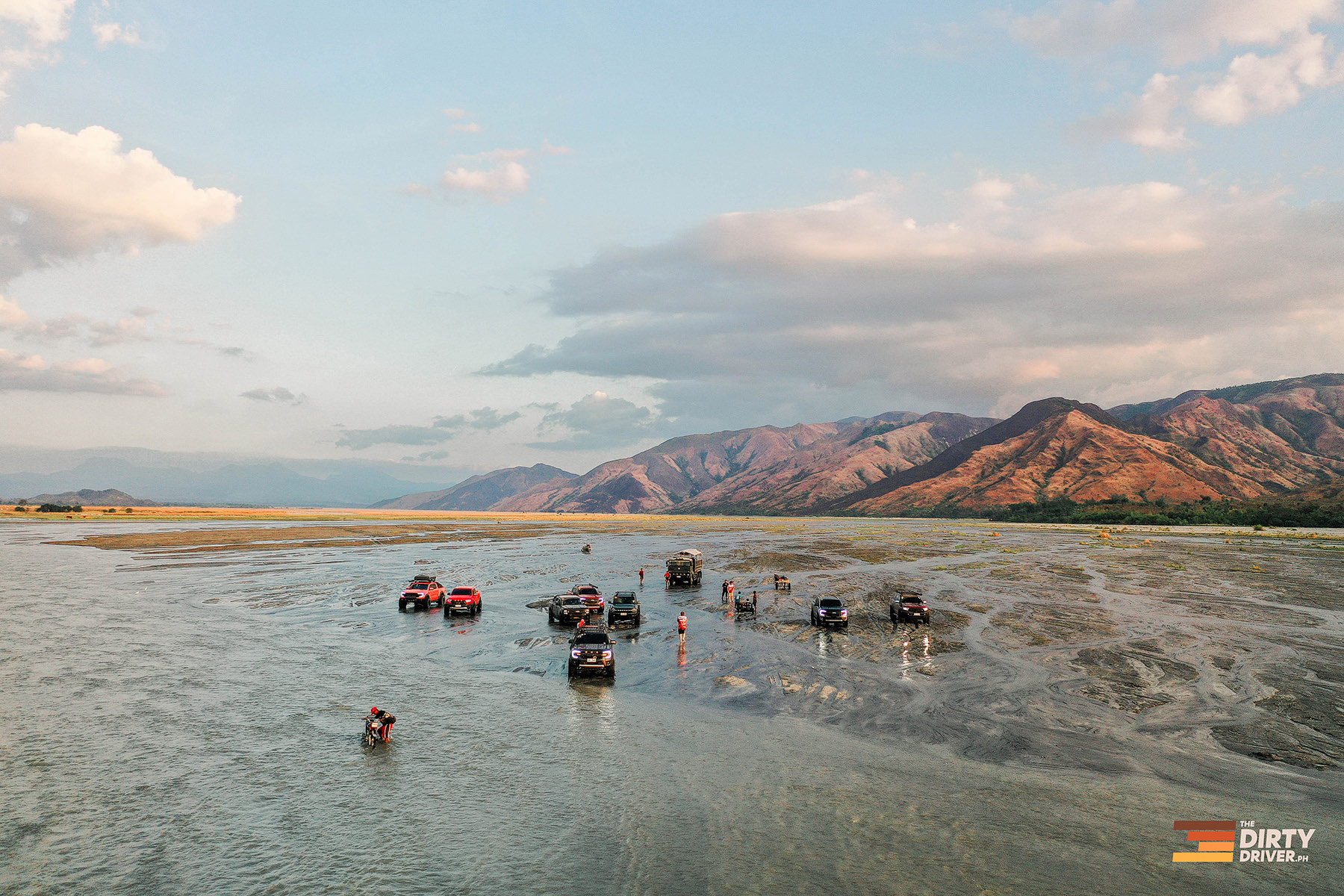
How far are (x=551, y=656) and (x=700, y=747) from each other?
15.4 m

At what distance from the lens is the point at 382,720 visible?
2211 cm

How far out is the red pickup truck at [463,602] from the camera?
47.8 meters

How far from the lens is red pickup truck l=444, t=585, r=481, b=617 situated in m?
47.8

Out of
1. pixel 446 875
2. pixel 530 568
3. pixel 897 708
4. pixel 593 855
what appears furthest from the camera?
pixel 530 568

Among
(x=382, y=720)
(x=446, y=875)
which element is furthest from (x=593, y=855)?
(x=382, y=720)

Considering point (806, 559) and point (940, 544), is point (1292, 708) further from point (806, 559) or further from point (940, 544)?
point (940, 544)

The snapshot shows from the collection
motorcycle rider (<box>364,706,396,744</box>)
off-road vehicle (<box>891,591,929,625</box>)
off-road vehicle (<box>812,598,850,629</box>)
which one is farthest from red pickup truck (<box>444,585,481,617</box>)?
off-road vehicle (<box>891,591,929,625</box>)

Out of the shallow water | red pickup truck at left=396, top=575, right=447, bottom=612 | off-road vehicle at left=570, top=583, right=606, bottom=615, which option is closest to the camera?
the shallow water

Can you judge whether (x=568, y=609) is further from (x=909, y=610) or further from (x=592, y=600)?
(x=909, y=610)

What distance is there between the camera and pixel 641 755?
70.1ft
